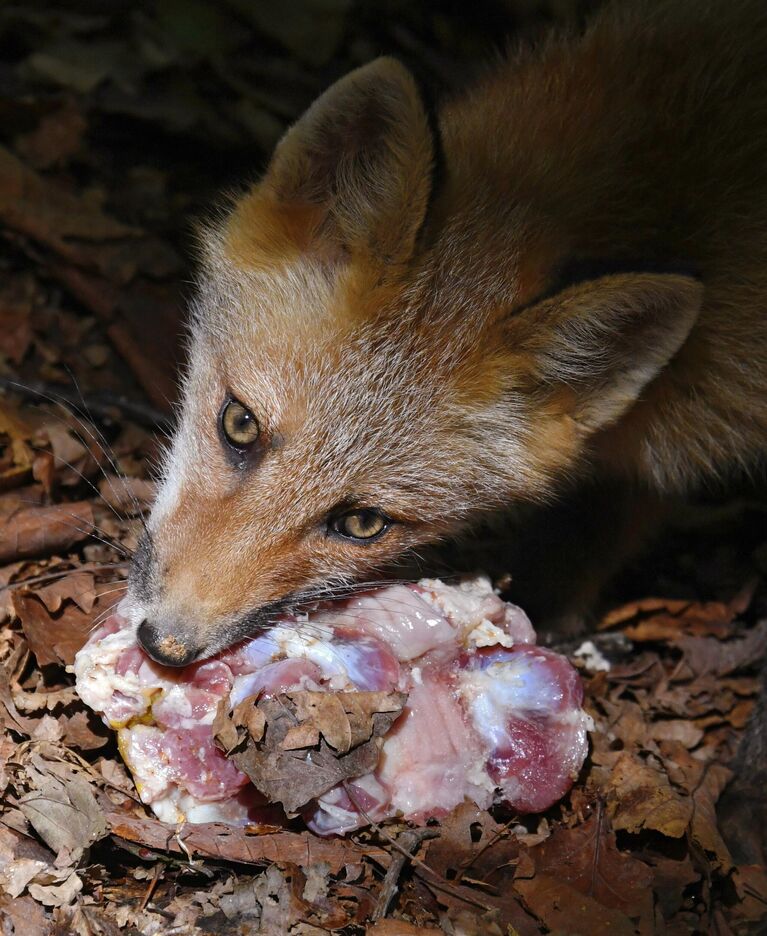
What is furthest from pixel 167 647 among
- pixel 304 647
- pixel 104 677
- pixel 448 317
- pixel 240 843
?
pixel 448 317

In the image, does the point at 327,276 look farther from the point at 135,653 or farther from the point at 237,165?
the point at 237,165

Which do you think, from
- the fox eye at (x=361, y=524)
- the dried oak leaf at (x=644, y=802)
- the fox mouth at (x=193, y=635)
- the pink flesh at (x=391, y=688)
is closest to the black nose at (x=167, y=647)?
the fox mouth at (x=193, y=635)

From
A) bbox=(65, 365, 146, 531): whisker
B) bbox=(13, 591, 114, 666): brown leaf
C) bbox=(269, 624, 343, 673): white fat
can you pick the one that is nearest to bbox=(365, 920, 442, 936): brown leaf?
bbox=(269, 624, 343, 673): white fat

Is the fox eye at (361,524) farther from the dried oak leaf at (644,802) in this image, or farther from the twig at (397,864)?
the dried oak leaf at (644,802)

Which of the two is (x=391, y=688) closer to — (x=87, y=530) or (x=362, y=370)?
(x=362, y=370)

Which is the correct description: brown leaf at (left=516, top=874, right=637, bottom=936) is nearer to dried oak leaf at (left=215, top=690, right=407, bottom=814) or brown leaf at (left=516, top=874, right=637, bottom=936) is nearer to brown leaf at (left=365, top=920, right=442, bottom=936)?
brown leaf at (left=365, top=920, right=442, bottom=936)

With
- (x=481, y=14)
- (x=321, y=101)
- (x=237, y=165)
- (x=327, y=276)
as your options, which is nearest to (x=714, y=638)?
(x=327, y=276)
